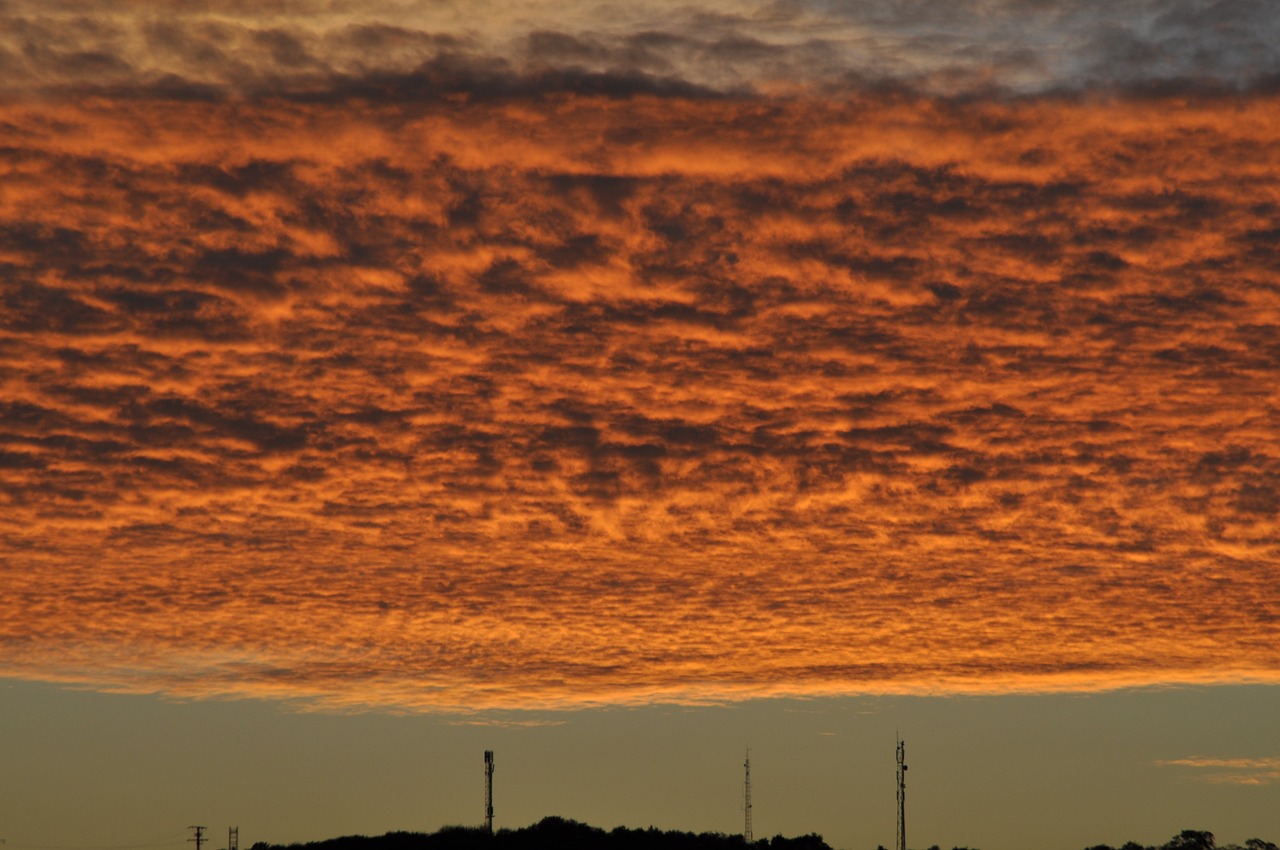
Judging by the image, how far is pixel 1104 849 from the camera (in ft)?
479

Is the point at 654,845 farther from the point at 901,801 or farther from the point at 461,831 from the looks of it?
the point at 901,801

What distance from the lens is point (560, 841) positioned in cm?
12444

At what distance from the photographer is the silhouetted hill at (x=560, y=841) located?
4852 inches

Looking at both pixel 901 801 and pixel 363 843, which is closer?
pixel 901 801

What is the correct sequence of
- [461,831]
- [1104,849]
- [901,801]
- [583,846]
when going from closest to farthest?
[901,801] → [583,846] → [461,831] → [1104,849]

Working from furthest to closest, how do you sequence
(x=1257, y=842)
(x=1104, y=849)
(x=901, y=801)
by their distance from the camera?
(x=1257, y=842)
(x=1104, y=849)
(x=901, y=801)

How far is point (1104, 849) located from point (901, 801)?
48798 mm

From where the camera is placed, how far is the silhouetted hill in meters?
123

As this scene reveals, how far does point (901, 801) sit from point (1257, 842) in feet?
219

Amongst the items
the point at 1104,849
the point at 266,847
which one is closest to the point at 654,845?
the point at 266,847

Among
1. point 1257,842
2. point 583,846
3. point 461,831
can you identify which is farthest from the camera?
point 1257,842

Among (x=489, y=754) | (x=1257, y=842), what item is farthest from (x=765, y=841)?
(x=1257, y=842)

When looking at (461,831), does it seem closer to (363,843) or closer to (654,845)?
(363,843)

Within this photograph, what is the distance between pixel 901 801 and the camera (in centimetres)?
10538
